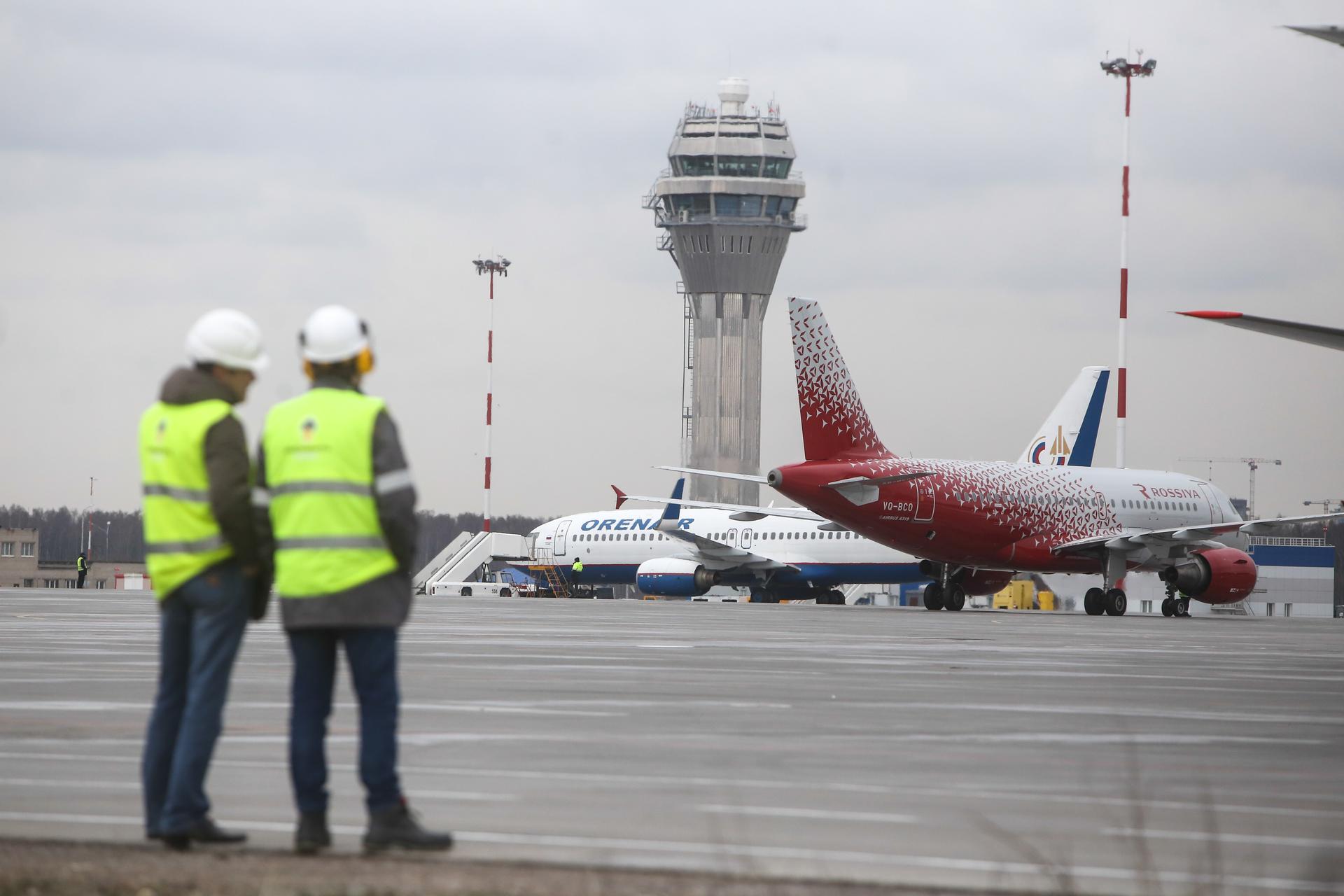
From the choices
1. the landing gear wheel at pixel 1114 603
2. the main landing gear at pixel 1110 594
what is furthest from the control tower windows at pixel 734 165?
the landing gear wheel at pixel 1114 603

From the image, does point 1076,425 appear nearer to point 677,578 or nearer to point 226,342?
point 677,578

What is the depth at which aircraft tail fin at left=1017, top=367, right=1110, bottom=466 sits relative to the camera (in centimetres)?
5241

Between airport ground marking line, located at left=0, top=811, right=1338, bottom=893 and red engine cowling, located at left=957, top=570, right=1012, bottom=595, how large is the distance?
41.9 metres

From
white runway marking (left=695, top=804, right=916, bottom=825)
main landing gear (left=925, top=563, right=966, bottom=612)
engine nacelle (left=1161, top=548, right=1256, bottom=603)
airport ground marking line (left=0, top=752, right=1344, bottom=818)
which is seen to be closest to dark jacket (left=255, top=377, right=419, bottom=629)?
airport ground marking line (left=0, top=752, right=1344, bottom=818)

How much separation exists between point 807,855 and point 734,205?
119m

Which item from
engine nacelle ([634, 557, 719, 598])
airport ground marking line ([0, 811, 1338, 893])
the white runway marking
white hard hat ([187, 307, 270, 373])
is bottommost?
engine nacelle ([634, 557, 719, 598])

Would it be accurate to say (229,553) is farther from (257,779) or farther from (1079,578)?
(1079,578)

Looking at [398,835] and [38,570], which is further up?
[398,835]

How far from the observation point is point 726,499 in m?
124

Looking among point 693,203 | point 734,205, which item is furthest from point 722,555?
point 693,203

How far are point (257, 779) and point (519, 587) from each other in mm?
73668

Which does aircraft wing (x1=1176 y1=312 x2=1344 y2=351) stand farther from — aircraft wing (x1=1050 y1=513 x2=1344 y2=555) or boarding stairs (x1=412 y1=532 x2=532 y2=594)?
boarding stairs (x1=412 y1=532 x2=532 y2=594)

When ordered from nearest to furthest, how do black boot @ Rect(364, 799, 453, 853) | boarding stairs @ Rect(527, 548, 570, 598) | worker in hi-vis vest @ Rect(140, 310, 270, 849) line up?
black boot @ Rect(364, 799, 453, 853) → worker in hi-vis vest @ Rect(140, 310, 270, 849) → boarding stairs @ Rect(527, 548, 570, 598)

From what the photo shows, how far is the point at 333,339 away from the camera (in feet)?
23.4
